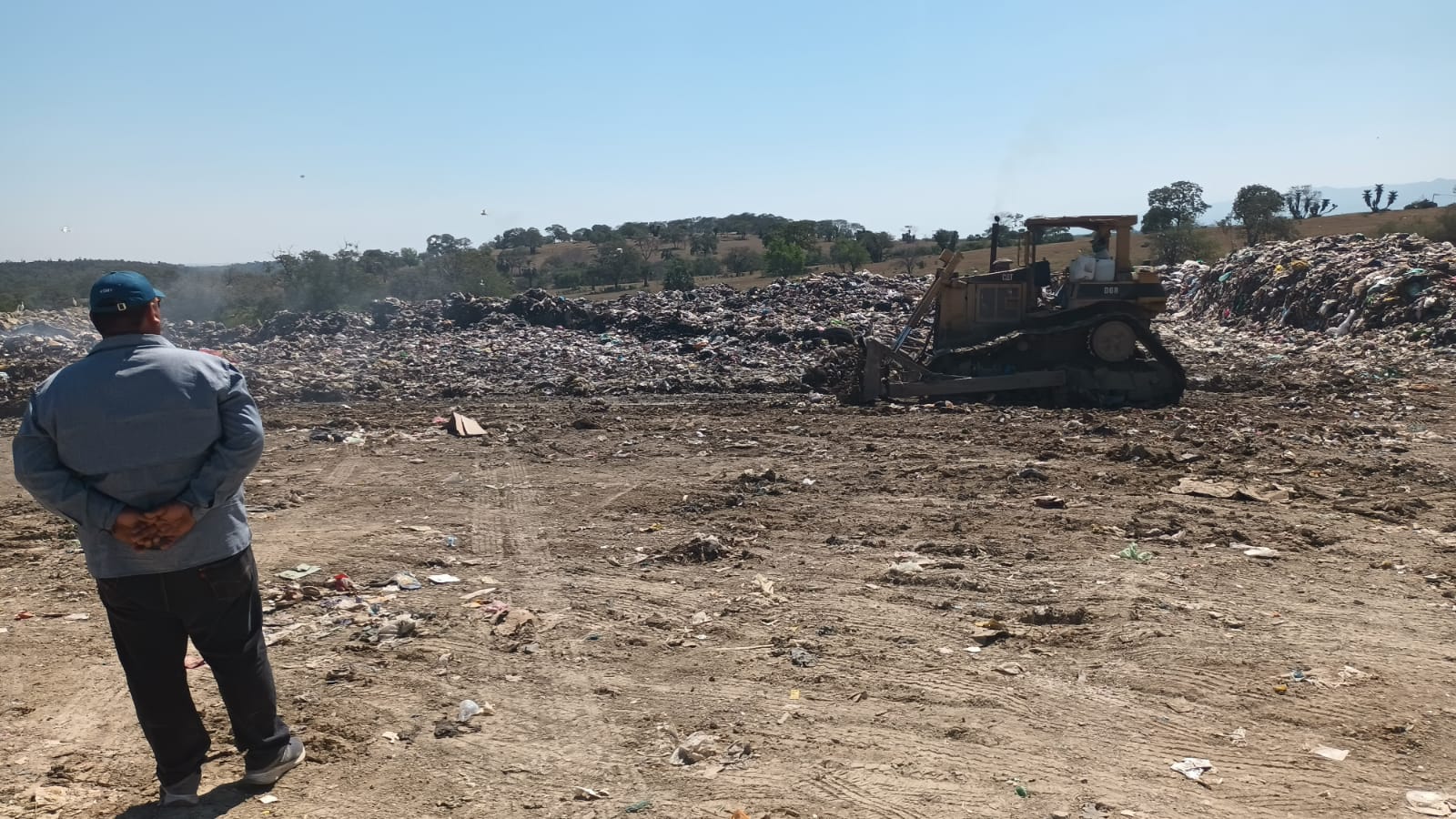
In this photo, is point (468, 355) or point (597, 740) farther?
point (468, 355)

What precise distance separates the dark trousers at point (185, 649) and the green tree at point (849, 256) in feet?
132

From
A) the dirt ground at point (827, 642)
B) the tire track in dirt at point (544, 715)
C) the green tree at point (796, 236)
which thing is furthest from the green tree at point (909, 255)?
the tire track in dirt at point (544, 715)

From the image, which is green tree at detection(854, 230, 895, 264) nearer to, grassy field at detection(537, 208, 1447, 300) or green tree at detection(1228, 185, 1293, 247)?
grassy field at detection(537, 208, 1447, 300)

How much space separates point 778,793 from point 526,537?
349 centimetres

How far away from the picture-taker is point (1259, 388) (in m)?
11.9

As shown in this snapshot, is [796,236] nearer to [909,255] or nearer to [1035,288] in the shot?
[909,255]

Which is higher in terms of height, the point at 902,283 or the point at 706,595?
the point at 902,283

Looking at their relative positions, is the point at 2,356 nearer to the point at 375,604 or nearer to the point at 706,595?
the point at 375,604

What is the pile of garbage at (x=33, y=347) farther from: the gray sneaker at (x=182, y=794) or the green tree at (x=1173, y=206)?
the green tree at (x=1173, y=206)

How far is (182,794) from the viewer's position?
10.2 feet

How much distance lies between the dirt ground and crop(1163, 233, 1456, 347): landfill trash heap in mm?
7969

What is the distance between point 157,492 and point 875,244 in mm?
49268

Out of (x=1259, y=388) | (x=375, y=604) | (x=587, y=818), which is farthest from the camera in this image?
(x=1259, y=388)

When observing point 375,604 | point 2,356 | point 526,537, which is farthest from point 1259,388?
point 2,356
